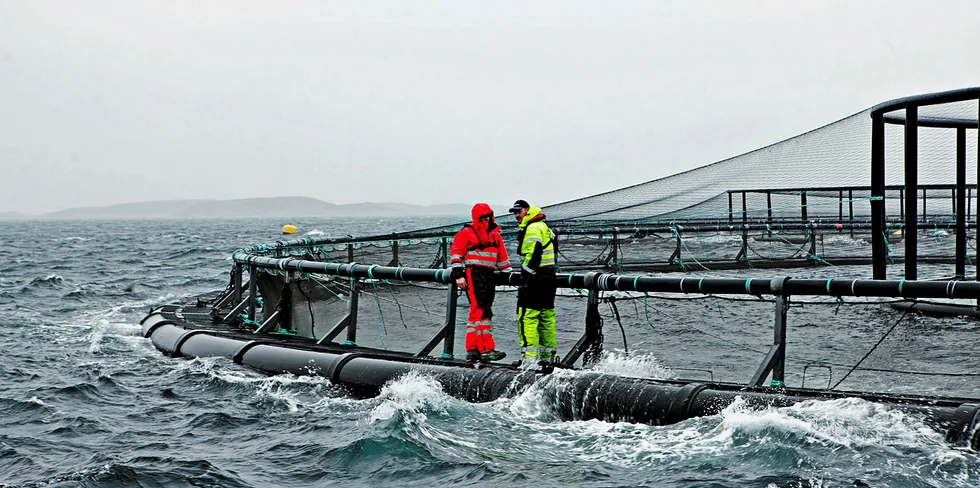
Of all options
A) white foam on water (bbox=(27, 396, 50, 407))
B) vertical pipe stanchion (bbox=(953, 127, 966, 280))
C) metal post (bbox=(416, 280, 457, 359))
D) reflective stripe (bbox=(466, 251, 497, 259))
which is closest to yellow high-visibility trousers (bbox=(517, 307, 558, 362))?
reflective stripe (bbox=(466, 251, 497, 259))

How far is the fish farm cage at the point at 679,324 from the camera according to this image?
7.10 m

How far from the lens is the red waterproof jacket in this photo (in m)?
8.80

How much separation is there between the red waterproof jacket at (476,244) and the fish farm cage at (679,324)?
0.27m

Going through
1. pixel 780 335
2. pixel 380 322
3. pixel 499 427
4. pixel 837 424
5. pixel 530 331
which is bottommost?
pixel 499 427

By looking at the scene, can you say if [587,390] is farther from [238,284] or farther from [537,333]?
[238,284]

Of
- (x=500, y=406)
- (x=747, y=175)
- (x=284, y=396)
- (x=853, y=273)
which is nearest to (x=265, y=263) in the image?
(x=284, y=396)

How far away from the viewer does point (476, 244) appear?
29.0ft

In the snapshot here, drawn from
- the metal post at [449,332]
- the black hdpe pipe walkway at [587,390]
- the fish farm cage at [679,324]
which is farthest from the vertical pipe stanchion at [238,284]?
the metal post at [449,332]

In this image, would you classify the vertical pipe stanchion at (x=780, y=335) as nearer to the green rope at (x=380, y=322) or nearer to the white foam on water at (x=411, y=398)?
the white foam on water at (x=411, y=398)

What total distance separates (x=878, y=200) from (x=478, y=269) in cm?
535

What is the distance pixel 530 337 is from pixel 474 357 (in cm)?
69

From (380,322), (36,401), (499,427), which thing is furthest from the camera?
(380,322)

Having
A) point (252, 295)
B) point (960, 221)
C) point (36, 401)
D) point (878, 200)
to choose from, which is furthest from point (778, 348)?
point (252, 295)

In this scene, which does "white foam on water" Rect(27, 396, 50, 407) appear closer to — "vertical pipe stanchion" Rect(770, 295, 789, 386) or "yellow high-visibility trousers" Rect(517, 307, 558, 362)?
"yellow high-visibility trousers" Rect(517, 307, 558, 362)
